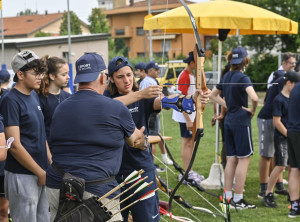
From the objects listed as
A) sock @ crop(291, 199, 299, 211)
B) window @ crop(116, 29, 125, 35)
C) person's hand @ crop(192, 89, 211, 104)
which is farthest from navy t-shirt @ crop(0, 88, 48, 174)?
window @ crop(116, 29, 125, 35)

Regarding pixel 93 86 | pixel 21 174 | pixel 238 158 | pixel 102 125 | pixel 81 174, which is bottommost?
pixel 238 158

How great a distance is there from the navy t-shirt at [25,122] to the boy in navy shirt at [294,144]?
322 centimetres

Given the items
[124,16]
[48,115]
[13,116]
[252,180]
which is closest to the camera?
[13,116]

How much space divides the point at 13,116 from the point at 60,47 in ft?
96.6

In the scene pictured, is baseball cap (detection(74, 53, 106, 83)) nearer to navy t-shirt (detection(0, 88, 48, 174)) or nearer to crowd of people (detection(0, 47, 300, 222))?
crowd of people (detection(0, 47, 300, 222))

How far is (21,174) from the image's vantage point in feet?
13.6

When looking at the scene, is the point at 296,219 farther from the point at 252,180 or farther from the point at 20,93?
the point at 20,93

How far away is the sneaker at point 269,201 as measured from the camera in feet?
22.1

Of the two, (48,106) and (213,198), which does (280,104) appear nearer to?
(213,198)

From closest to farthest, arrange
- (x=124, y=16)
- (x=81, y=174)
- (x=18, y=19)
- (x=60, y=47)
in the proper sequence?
(x=81, y=174)
(x=60, y=47)
(x=124, y=16)
(x=18, y=19)

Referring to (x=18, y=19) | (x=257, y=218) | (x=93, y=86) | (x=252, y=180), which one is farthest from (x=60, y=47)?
(x=18, y=19)

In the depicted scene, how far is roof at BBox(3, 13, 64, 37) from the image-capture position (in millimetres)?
61037

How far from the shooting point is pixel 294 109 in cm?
612

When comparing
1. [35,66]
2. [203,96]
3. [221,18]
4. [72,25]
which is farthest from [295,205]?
[72,25]
